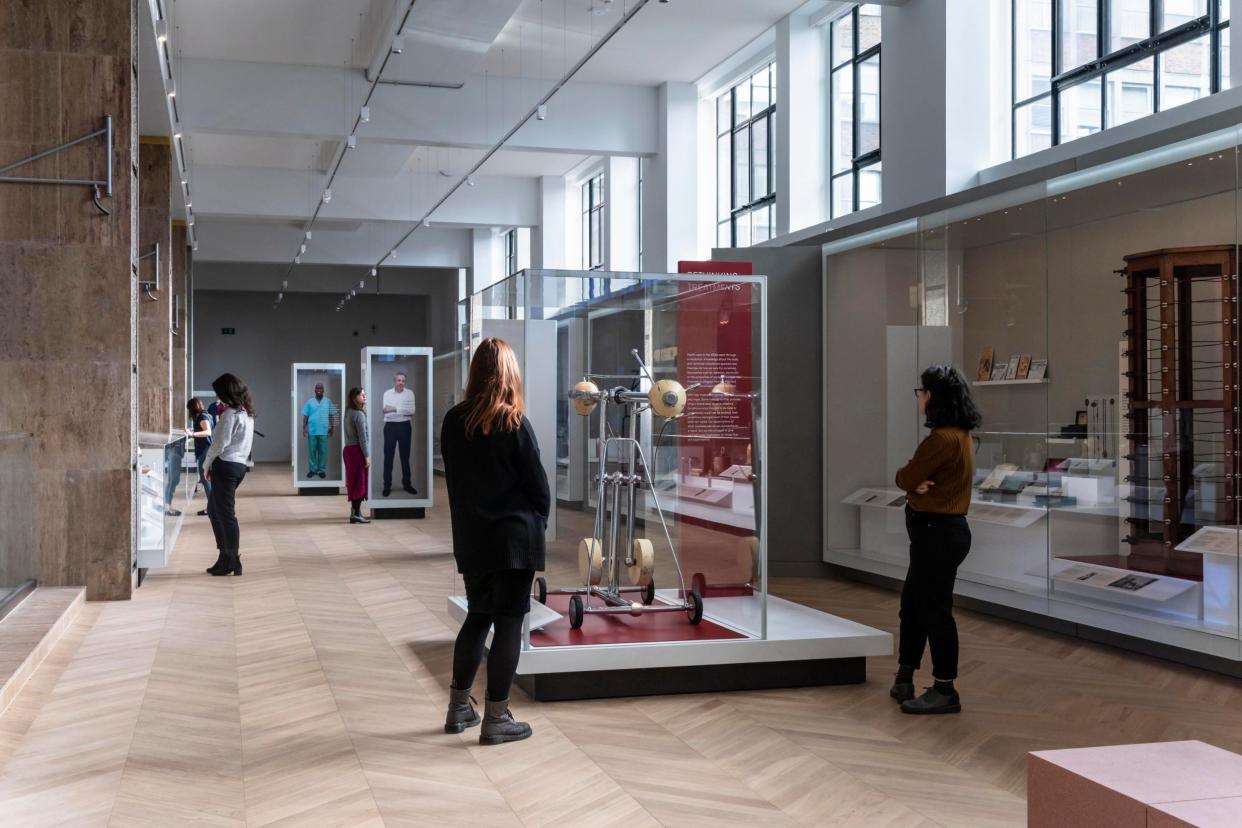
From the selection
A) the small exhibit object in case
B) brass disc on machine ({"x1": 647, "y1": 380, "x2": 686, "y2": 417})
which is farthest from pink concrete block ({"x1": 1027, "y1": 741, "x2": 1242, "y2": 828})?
the small exhibit object in case

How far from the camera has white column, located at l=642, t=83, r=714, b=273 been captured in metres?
15.3

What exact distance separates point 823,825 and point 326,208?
1708cm

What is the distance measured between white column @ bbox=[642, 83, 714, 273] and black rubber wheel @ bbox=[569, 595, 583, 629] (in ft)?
32.5

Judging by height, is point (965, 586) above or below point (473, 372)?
below

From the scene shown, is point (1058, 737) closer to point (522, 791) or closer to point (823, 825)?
point (823, 825)

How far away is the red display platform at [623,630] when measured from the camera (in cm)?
560

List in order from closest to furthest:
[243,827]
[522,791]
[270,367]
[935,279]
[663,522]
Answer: [243,827]
[522,791]
[663,522]
[935,279]
[270,367]

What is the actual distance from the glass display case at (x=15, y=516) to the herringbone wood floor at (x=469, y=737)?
46 cm

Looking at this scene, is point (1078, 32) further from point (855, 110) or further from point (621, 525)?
point (621, 525)

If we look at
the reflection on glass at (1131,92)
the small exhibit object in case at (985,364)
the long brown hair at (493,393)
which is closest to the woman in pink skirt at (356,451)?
the small exhibit object in case at (985,364)

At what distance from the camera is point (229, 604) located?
27.1ft

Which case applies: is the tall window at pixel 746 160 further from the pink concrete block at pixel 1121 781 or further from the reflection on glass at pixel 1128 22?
the pink concrete block at pixel 1121 781

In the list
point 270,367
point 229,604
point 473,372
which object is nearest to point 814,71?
point 229,604

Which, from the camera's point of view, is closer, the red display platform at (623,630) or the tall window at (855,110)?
the red display platform at (623,630)
